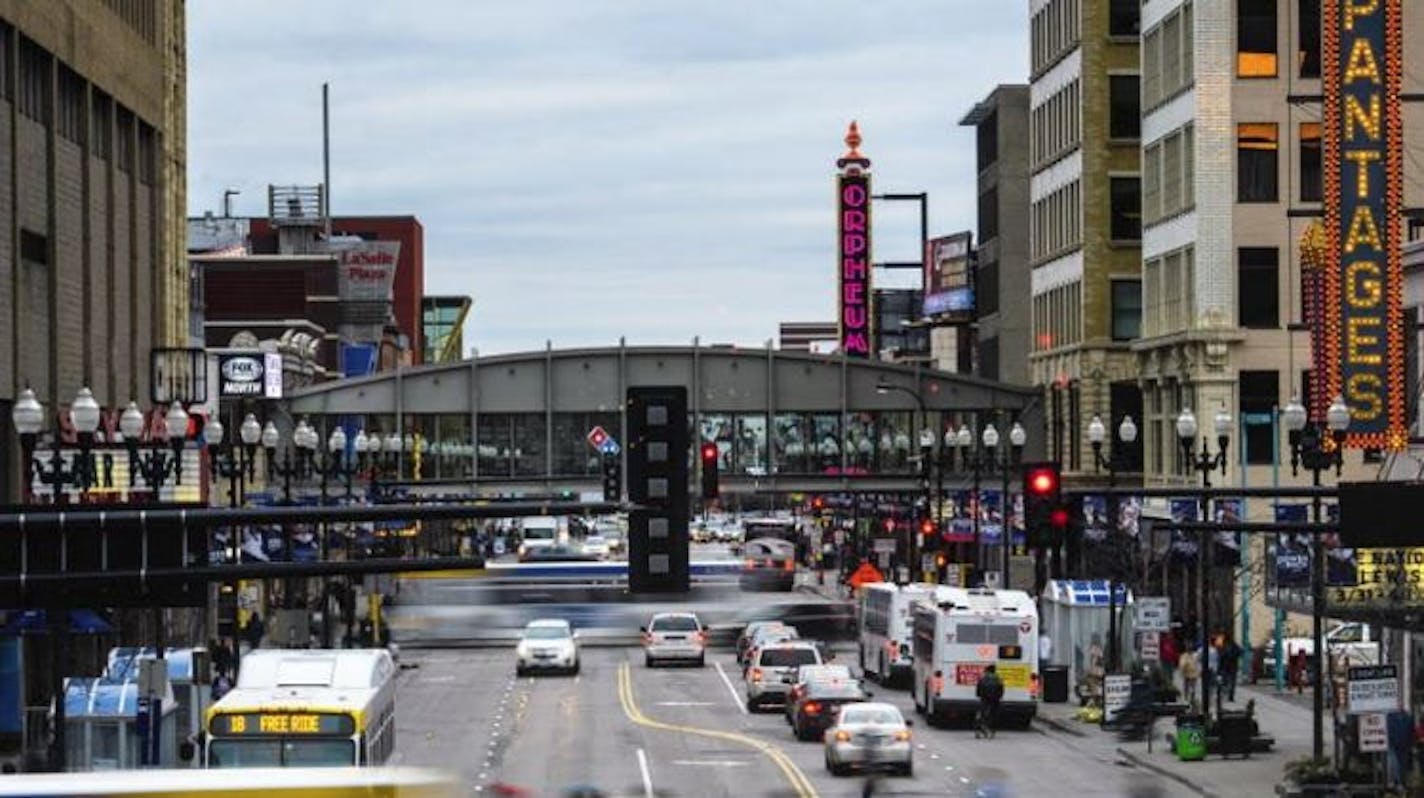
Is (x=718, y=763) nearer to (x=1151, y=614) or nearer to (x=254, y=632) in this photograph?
(x=1151, y=614)

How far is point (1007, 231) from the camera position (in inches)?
5679

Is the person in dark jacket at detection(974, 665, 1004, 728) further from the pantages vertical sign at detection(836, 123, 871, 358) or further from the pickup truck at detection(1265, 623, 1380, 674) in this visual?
the pantages vertical sign at detection(836, 123, 871, 358)

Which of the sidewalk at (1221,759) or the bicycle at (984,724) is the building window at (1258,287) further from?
the bicycle at (984,724)

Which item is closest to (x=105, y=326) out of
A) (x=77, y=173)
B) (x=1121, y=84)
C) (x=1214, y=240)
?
(x=77, y=173)

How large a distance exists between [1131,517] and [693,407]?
37198 millimetres

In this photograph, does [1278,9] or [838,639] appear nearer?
[1278,9]

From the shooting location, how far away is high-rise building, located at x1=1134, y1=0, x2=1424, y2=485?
294ft

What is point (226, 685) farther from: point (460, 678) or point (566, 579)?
point (566, 579)

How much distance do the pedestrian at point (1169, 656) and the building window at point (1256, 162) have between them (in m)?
17.4

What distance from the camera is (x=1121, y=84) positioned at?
109 m

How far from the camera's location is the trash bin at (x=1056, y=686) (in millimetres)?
74688

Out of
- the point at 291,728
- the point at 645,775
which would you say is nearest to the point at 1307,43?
the point at 645,775

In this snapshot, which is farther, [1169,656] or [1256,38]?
[1256,38]

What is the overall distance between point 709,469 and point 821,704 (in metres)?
15.8
